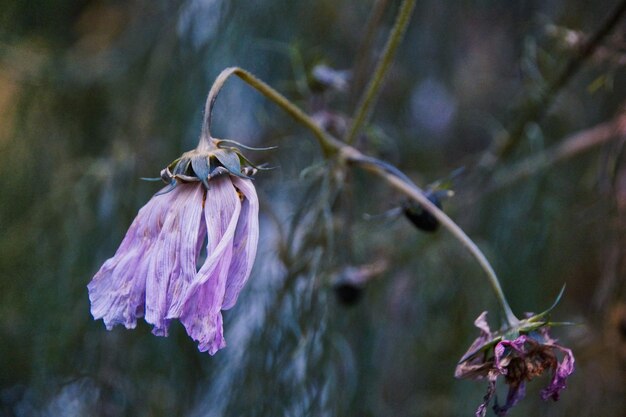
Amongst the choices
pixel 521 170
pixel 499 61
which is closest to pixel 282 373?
pixel 521 170

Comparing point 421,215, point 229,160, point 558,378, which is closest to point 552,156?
point 421,215

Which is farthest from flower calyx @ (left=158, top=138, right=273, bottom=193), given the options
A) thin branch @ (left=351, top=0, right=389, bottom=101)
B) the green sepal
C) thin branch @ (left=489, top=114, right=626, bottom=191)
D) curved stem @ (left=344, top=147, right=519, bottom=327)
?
thin branch @ (left=489, top=114, right=626, bottom=191)

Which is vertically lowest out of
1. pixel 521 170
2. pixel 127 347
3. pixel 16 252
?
pixel 127 347

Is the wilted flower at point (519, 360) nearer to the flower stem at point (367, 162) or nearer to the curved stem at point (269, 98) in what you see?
the flower stem at point (367, 162)

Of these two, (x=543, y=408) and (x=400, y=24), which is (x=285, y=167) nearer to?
(x=400, y=24)

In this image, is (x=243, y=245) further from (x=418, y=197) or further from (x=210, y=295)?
(x=418, y=197)
